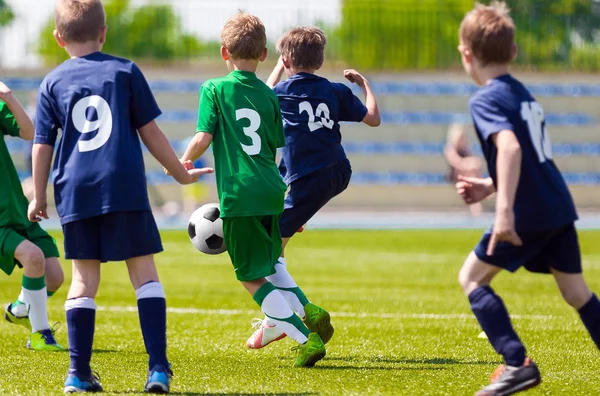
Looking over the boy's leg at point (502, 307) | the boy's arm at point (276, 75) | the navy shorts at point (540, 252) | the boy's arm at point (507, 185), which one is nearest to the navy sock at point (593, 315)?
the navy shorts at point (540, 252)

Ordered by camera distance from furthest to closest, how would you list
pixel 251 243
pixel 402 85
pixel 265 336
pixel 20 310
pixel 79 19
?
pixel 402 85, pixel 20 310, pixel 265 336, pixel 251 243, pixel 79 19

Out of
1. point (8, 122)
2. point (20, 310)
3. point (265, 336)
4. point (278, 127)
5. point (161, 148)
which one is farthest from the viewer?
point (20, 310)

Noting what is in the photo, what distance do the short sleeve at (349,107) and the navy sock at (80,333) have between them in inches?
84.7

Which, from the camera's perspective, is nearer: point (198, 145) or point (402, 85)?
point (198, 145)

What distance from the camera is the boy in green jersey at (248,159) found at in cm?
551

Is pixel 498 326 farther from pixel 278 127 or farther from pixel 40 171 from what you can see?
pixel 40 171

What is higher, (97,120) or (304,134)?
(97,120)

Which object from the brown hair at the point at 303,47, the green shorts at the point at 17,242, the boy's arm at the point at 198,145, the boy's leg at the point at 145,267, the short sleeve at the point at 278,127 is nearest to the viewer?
the boy's leg at the point at 145,267

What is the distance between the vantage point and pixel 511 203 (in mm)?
4406

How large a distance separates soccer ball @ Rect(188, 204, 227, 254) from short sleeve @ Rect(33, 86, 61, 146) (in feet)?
4.80

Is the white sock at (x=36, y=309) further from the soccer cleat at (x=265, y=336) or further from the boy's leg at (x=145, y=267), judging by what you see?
the boy's leg at (x=145, y=267)

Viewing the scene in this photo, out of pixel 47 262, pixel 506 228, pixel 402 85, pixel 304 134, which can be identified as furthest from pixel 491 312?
pixel 402 85

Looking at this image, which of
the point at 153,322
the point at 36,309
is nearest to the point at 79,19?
the point at 153,322

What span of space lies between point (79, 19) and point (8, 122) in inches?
62.8
